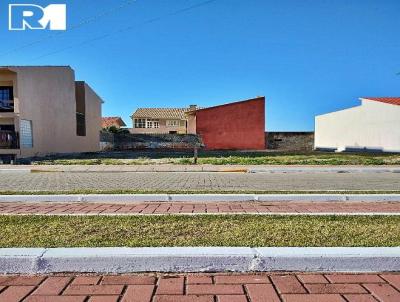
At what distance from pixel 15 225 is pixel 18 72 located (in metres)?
21.3

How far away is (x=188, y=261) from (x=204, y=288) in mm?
397

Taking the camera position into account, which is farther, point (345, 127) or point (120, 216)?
point (345, 127)

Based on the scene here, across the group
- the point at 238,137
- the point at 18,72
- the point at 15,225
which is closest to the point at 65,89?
the point at 18,72

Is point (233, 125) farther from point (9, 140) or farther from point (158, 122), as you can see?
point (158, 122)

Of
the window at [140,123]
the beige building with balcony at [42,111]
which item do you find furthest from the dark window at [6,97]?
the window at [140,123]

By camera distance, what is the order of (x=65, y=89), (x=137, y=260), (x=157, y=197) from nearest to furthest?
(x=137, y=260) < (x=157, y=197) < (x=65, y=89)

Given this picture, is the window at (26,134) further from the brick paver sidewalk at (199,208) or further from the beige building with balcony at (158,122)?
the beige building with balcony at (158,122)

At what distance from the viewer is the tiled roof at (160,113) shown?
64.2 metres

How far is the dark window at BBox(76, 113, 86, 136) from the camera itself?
33031 mm

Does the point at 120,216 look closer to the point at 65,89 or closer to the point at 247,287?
the point at 247,287

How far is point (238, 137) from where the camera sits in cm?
3688

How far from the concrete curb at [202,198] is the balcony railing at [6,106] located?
20207mm

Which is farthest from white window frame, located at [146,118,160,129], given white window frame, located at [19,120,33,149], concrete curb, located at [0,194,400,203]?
concrete curb, located at [0,194,400,203]

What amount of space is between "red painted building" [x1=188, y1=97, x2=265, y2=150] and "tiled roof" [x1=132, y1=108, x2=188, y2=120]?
27000mm
